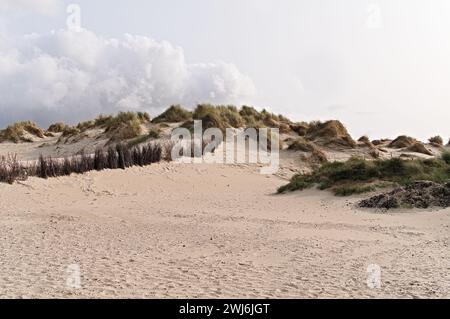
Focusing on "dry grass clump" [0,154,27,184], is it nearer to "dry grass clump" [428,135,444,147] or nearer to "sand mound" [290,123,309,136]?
"sand mound" [290,123,309,136]

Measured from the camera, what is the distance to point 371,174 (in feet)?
49.2

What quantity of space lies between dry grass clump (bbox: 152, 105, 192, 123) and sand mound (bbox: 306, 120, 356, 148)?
6.58 metres

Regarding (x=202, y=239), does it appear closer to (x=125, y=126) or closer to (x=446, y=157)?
(x=446, y=157)

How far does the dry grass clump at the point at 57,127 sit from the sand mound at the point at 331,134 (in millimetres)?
20513

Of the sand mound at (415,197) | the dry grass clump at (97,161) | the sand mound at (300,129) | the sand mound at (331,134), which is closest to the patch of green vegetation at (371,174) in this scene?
the sand mound at (415,197)

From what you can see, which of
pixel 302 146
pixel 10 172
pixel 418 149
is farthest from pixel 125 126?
pixel 418 149

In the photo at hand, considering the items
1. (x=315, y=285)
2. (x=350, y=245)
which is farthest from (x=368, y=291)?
(x=350, y=245)

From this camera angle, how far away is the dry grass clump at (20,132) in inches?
1235

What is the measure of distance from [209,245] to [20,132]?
90.0 ft

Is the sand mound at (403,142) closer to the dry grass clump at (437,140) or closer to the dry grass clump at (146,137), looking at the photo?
the dry grass clump at (437,140)

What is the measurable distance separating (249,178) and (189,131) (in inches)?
210

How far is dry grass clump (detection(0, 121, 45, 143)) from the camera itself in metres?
31.4

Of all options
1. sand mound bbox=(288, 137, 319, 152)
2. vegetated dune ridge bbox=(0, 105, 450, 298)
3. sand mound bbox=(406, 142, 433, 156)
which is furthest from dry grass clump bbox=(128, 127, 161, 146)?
sand mound bbox=(406, 142, 433, 156)
